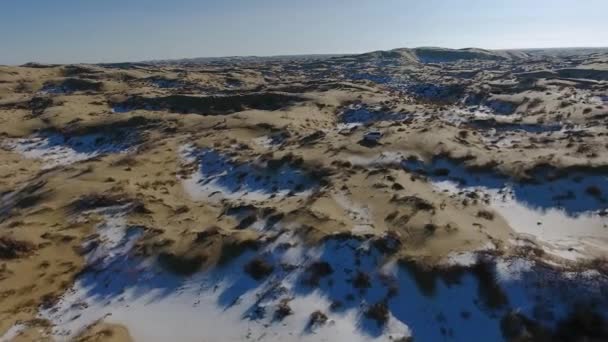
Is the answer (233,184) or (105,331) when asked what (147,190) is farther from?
(105,331)

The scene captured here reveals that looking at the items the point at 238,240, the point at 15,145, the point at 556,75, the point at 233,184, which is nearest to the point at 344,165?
the point at 233,184

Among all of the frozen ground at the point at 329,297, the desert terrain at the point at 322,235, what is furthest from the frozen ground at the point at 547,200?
the frozen ground at the point at 329,297

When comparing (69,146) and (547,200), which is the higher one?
(547,200)

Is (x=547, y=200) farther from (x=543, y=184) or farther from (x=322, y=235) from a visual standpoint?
(x=322, y=235)

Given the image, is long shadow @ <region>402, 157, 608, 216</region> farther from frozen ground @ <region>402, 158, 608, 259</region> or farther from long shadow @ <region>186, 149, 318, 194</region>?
long shadow @ <region>186, 149, 318, 194</region>

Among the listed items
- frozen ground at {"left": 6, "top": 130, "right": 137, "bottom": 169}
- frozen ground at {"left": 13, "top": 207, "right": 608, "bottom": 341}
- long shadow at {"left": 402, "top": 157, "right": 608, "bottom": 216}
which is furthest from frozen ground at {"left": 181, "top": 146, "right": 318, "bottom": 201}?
frozen ground at {"left": 6, "top": 130, "right": 137, "bottom": 169}

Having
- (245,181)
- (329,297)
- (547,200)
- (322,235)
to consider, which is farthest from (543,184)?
(245,181)

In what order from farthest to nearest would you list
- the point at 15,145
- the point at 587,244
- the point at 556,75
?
1. the point at 556,75
2. the point at 15,145
3. the point at 587,244

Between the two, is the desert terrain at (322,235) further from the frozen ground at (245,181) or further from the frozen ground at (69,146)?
the frozen ground at (69,146)

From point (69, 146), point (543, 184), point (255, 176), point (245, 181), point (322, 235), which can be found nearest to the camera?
point (322, 235)
